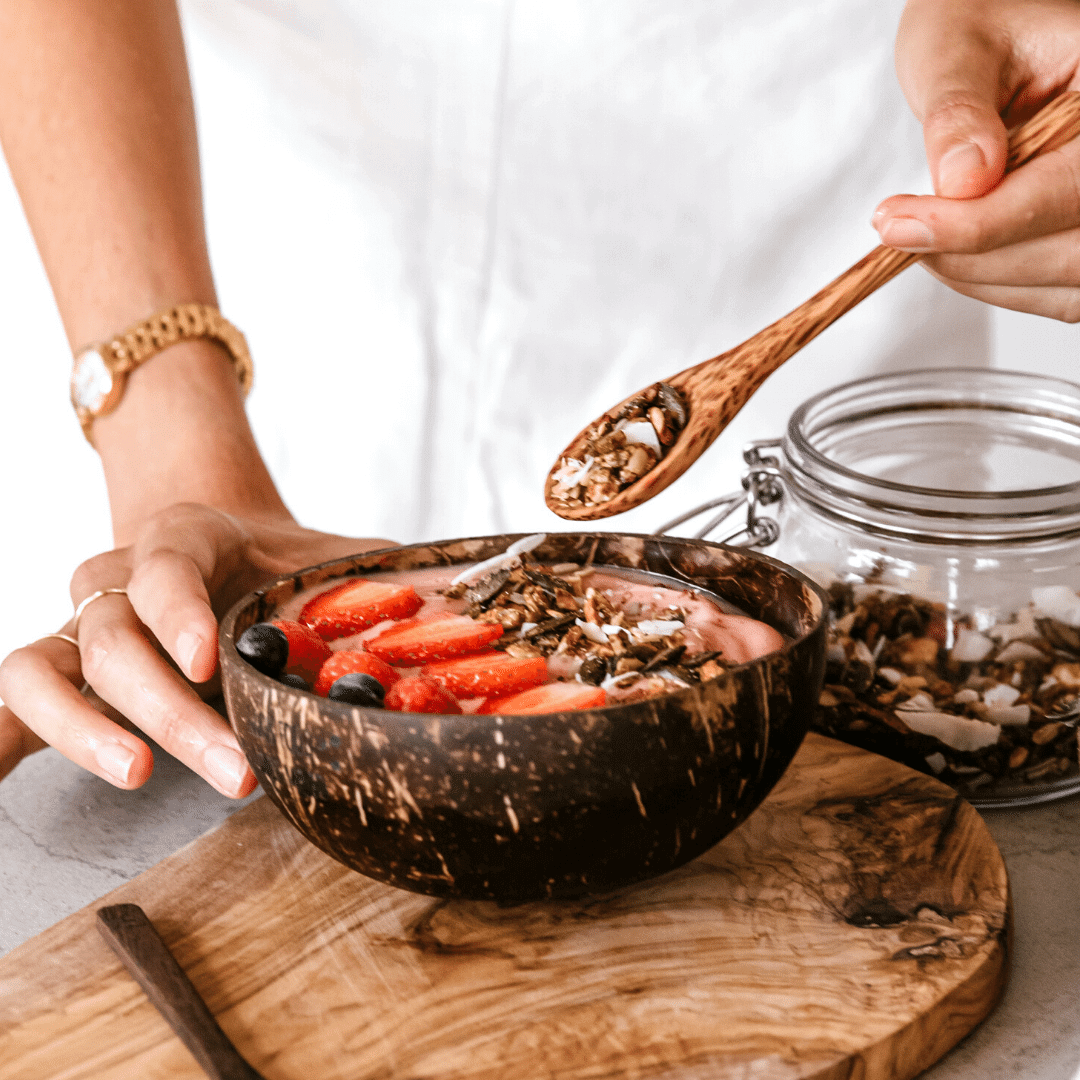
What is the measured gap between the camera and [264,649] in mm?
700

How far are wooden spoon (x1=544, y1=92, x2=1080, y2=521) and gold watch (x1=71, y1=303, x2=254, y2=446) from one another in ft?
1.92

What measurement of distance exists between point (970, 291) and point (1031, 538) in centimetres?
29

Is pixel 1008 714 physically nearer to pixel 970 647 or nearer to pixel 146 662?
pixel 970 647

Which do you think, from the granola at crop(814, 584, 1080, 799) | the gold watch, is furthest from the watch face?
the granola at crop(814, 584, 1080, 799)

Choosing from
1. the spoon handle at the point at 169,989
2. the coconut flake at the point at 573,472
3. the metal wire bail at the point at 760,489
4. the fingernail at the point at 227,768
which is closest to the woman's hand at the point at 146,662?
the fingernail at the point at 227,768

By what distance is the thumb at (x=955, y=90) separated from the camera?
817 millimetres

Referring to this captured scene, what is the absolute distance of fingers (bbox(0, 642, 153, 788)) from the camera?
0.81 m

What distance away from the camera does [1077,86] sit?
1.01 meters

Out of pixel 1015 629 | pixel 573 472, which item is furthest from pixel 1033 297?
pixel 573 472

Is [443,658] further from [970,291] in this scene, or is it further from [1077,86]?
[1077,86]

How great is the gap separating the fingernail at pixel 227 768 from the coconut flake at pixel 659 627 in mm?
305

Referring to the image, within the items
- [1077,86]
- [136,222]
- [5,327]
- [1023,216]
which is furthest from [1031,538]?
[5,327]

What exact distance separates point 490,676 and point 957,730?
417 millimetres

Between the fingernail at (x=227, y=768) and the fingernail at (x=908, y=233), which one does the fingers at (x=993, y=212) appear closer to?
the fingernail at (x=908, y=233)
